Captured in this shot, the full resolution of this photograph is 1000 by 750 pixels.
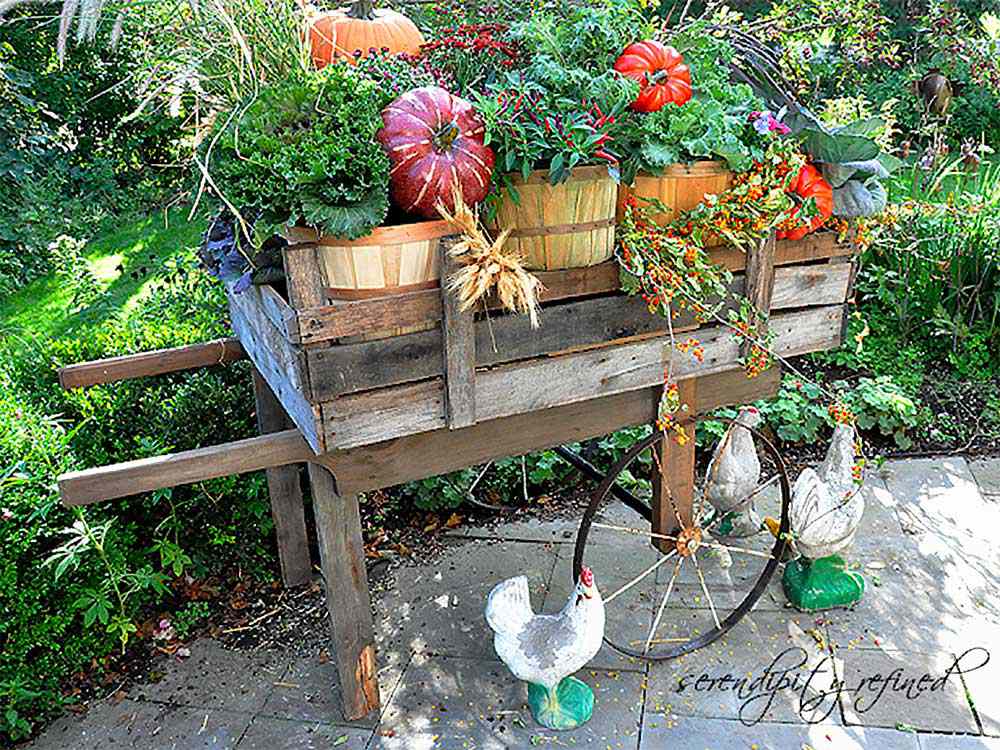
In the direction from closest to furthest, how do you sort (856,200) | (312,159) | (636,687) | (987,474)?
1. (312,159)
2. (856,200)
3. (636,687)
4. (987,474)

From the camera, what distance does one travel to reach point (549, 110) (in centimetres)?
188

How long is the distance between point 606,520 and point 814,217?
165 centimetres

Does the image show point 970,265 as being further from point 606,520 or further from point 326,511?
point 326,511

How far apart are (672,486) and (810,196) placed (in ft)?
3.28

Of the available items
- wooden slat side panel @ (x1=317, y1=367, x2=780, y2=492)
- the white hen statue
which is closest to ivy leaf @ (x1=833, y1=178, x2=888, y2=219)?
wooden slat side panel @ (x1=317, y1=367, x2=780, y2=492)

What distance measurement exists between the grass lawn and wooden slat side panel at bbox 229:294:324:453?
1.05 metres

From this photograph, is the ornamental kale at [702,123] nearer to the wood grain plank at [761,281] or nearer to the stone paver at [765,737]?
the wood grain plank at [761,281]

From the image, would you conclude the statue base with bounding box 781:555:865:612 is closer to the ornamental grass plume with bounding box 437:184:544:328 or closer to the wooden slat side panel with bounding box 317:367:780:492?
the wooden slat side panel with bounding box 317:367:780:492

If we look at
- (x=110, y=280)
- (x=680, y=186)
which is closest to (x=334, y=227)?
(x=680, y=186)

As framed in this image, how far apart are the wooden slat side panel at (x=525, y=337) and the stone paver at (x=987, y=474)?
5.66ft

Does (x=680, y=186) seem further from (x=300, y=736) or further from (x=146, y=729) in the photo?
(x=146, y=729)

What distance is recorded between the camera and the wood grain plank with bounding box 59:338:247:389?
2527 millimetres

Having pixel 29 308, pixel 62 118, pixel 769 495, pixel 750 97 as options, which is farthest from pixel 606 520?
pixel 62 118

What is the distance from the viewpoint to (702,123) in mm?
1975
